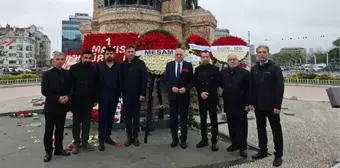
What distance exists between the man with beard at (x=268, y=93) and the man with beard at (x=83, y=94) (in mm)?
2747

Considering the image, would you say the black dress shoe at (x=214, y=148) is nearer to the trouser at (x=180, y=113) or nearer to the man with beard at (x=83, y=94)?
the trouser at (x=180, y=113)

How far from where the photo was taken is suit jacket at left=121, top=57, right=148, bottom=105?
5.00 metres

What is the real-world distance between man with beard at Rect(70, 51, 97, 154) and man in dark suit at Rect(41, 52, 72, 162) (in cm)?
21

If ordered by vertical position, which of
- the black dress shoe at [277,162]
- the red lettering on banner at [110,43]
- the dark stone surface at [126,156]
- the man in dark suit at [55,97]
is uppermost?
the red lettering on banner at [110,43]

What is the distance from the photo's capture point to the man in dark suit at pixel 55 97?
4246 millimetres

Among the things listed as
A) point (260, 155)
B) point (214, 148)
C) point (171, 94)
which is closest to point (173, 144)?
point (214, 148)

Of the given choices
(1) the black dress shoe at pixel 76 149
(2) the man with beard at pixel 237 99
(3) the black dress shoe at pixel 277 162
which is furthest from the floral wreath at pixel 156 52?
(3) the black dress shoe at pixel 277 162

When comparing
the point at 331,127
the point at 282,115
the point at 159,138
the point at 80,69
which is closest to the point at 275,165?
the point at 159,138

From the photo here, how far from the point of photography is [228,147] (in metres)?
4.91

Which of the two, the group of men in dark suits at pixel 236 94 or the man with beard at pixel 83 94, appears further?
the man with beard at pixel 83 94

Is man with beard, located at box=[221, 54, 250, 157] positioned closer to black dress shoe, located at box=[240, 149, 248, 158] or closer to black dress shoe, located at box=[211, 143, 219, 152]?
black dress shoe, located at box=[240, 149, 248, 158]

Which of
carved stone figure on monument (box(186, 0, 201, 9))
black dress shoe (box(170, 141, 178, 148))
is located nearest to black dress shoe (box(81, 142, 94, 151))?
black dress shoe (box(170, 141, 178, 148))

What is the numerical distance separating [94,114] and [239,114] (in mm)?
3638

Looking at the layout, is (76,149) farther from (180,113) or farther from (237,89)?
(237,89)
